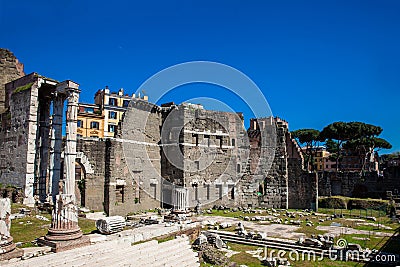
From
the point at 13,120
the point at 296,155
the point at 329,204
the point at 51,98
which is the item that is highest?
the point at 51,98

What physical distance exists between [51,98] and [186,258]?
13954 millimetres

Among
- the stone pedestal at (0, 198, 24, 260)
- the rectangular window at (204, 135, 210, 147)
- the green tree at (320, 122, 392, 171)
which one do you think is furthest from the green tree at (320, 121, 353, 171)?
the stone pedestal at (0, 198, 24, 260)

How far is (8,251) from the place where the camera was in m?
9.08

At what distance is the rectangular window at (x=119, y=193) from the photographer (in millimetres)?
23034

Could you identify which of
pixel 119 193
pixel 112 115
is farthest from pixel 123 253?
pixel 112 115

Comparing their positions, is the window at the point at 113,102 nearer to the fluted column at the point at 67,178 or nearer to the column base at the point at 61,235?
the fluted column at the point at 67,178

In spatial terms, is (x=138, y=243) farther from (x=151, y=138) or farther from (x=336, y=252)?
(x=151, y=138)

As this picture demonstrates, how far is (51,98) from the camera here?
20.5 metres

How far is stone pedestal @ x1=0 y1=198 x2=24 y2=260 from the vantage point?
8974mm

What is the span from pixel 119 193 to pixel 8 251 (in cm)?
1423

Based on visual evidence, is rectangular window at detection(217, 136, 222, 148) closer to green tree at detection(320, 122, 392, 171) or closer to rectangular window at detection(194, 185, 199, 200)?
rectangular window at detection(194, 185, 199, 200)

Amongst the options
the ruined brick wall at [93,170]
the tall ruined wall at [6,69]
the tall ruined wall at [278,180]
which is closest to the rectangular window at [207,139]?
the tall ruined wall at [278,180]

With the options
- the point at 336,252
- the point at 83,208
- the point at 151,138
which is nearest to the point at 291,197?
the point at 151,138

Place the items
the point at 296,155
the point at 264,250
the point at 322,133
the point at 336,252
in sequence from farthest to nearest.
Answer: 1. the point at 322,133
2. the point at 296,155
3. the point at 264,250
4. the point at 336,252
